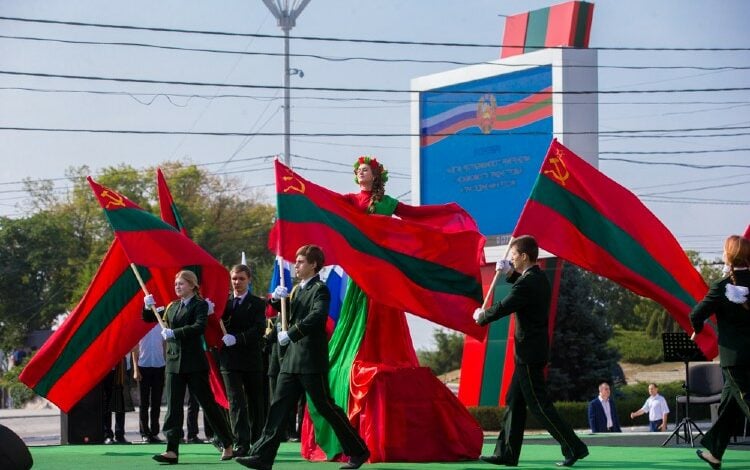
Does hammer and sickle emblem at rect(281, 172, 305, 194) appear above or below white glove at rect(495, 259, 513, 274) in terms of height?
above

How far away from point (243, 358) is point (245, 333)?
238 mm

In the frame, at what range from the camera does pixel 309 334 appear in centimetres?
1077

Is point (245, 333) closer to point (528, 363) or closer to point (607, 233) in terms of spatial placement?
point (528, 363)

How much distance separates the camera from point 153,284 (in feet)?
47.6

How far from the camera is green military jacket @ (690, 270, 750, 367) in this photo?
1062 cm

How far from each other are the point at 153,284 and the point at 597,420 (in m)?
9.76

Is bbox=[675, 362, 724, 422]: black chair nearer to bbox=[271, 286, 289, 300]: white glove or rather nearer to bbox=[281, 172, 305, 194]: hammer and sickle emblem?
bbox=[281, 172, 305, 194]: hammer and sickle emblem

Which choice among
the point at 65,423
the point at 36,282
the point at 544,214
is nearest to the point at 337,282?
the point at 65,423

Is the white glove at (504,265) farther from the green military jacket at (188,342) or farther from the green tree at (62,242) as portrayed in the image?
the green tree at (62,242)

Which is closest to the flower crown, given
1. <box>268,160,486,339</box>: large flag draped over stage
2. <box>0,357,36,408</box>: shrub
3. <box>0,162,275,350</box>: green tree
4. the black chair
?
<box>268,160,486,339</box>: large flag draped over stage

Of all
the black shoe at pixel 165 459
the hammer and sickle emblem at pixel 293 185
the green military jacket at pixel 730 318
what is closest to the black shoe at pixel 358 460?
the black shoe at pixel 165 459

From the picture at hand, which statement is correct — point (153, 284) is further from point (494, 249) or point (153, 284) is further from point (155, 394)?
point (494, 249)

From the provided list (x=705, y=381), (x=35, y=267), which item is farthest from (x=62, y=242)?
(x=705, y=381)

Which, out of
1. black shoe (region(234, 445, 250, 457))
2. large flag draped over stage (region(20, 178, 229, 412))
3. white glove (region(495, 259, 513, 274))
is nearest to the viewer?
white glove (region(495, 259, 513, 274))
